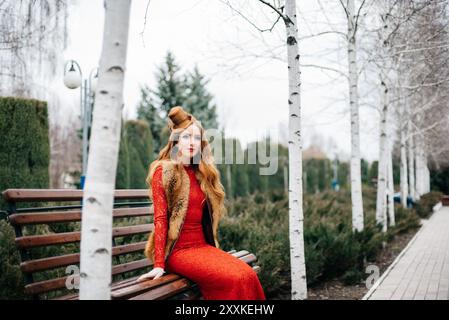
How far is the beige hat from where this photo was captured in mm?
2934

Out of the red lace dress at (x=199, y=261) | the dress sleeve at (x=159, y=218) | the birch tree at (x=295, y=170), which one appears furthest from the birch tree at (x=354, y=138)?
the dress sleeve at (x=159, y=218)

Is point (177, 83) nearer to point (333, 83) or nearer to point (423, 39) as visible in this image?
point (333, 83)

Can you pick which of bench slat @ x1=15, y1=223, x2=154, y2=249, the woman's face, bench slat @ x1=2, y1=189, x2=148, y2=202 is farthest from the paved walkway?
bench slat @ x1=2, y1=189, x2=148, y2=202

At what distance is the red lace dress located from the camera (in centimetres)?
254

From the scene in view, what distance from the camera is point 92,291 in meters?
1.80

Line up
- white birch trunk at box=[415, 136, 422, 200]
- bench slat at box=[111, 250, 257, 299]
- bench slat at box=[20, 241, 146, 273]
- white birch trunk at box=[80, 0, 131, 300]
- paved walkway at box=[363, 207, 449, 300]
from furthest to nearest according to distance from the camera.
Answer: white birch trunk at box=[415, 136, 422, 200], paved walkway at box=[363, 207, 449, 300], bench slat at box=[20, 241, 146, 273], bench slat at box=[111, 250, 257, 299], white birch trunk at box=[80, 0, 131, 300]

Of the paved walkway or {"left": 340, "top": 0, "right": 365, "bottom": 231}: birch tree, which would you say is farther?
{"left": 340, "top": 0, "right": 365, "bottom": 231}: birch tree

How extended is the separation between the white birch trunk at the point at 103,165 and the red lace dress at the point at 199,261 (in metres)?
0.85

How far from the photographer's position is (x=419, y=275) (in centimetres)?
523

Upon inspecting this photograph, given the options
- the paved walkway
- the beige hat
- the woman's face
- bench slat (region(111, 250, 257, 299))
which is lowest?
the paved walkway

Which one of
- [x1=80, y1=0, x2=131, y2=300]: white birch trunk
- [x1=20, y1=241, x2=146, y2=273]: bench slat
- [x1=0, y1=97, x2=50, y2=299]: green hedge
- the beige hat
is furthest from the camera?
[x1=0, y1=97, x2=50, y2=299]: green hedge

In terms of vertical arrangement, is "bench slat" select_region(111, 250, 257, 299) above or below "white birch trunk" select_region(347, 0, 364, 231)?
below

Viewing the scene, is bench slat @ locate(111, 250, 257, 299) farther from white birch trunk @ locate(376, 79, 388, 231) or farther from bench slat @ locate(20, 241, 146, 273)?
white birch trunk @ locate(376, 79, 388, 231)
